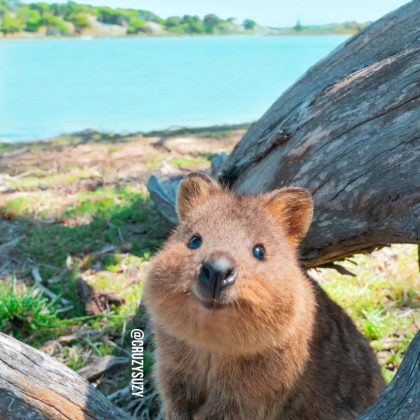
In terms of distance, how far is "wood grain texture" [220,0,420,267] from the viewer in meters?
3.68

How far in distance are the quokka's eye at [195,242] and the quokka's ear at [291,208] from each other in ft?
1.68

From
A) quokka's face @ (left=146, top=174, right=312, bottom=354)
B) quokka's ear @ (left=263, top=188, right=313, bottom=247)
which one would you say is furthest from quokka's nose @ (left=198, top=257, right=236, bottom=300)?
quokka's ear @ (left=263, top=188, right=313, bottom=247)

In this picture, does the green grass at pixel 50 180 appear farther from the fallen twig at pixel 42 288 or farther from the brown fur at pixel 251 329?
the brown fur at pixel 251 329

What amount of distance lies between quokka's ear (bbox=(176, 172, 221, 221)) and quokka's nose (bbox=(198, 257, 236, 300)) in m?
0.91

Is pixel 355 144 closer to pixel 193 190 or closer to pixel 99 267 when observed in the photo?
pixel 193 190

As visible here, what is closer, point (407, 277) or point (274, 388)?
point (274, 388)

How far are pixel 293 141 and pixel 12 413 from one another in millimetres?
2323

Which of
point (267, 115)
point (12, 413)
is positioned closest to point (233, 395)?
point (12, 413)

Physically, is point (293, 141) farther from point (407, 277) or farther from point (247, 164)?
point (407, 277)

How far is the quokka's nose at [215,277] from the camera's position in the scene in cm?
279

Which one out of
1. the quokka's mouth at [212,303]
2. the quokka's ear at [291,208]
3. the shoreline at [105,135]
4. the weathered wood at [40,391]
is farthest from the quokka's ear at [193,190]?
the shoreline at [105,135]

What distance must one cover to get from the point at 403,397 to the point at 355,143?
1575 mm

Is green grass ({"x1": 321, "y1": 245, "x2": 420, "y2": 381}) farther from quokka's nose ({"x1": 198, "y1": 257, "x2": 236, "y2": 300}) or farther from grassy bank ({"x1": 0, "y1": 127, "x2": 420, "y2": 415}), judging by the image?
quokka's nose ({"x1": 198, "y1": 257, "x2": 236, "y2": 300})

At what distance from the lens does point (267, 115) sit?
484 cm
